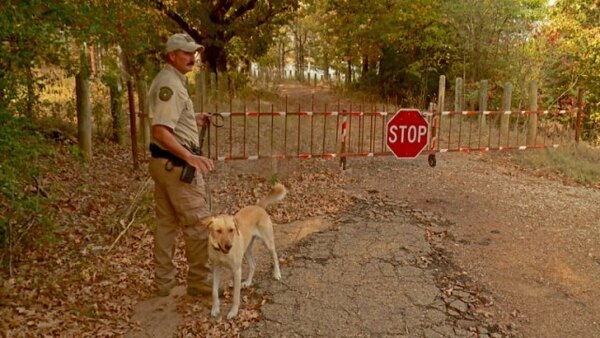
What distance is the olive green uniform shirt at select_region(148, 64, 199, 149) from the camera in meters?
3.97

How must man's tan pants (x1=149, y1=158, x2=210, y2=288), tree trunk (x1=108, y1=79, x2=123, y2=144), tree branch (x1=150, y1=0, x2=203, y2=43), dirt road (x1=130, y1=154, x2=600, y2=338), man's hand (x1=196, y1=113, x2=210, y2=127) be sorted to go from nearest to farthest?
man's tan pants (x1=149, y1=158, x2=210, y2=288), dirt road (x1=130, y1=154, x2=600, y2=338), man's hand (x1=196, y1=113, x2=210, y2=127), tree trunk (x1=108, y1=79, x2=123, y2=144), tree branch (x1=150, y1=0, x2=203, y2=43)

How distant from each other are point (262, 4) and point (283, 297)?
1411 cm

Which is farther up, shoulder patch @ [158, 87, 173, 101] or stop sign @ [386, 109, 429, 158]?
shoulder patch @ [158, 87, 173, 101]

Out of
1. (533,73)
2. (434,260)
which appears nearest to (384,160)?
(434,260)

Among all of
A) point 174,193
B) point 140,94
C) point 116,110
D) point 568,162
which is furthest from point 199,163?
point 568,162

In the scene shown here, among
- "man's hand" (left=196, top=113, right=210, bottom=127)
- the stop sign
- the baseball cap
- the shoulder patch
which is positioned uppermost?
the baseball cap

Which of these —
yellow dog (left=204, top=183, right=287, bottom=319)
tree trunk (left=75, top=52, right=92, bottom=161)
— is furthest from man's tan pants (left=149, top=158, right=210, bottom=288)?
tree trunk (left=75, top=52, right=92, bottom=161)

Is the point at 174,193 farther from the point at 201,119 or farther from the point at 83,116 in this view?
the point at 83,116

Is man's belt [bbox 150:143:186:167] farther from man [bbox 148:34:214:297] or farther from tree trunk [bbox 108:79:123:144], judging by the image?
tree trunk [bbox 108:79:123:144]

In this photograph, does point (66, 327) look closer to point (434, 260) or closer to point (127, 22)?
point (434, 260)

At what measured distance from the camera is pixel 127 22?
25.8 feet

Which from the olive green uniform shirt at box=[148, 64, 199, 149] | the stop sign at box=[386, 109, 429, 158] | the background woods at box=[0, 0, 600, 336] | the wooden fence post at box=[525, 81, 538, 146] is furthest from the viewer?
the wooden fence post at box=[525, 81, 538, 146]

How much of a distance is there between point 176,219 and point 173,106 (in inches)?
40.6

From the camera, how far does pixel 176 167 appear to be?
4148 millimetres
